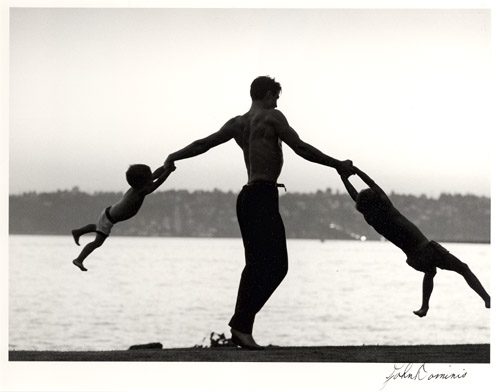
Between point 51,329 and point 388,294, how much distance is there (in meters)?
23.7

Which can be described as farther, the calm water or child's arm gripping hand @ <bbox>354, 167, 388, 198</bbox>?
the calm water

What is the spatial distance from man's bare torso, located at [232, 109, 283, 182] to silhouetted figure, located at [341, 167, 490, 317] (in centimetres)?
71

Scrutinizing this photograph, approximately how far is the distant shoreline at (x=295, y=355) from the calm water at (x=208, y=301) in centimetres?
2286

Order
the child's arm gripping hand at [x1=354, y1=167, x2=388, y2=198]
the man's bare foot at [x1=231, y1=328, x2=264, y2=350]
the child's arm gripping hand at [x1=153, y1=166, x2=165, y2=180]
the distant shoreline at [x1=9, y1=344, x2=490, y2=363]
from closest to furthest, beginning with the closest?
the distant shoreline at [x1=9, y1=344, x2=490, y2=363]
the man's bare foot at [x1=231, y1=328, x2=264, y2=350]
the child's arm gripping hand at [x1=354, y1=167, x2=388, y2=198]
the child's arm gripping hand at [x1=153, y1=166, x2=165, y2=180]

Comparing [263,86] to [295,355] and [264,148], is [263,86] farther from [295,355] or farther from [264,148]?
[295,355]

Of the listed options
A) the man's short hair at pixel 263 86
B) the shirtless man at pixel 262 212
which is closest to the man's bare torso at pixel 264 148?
the shirtless man at pixel 262 212

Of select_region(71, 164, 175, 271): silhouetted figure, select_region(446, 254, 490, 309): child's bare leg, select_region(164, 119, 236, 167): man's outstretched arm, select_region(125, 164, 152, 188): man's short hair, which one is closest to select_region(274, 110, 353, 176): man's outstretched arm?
select_region(164, 119, 236, 167): man's outstretched arm

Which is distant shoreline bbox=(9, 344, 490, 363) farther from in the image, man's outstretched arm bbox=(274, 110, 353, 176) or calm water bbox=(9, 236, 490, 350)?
calm water bbox=(9, 236, 490, 350)

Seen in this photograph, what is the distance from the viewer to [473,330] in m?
49.7

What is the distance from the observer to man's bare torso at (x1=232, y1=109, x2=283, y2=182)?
10484 mm

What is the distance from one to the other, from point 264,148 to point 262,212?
24.3 inches

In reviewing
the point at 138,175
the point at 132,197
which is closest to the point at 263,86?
the point at 138,175

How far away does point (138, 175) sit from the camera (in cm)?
1070

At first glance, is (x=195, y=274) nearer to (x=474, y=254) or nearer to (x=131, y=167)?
(x=474, y=254)
